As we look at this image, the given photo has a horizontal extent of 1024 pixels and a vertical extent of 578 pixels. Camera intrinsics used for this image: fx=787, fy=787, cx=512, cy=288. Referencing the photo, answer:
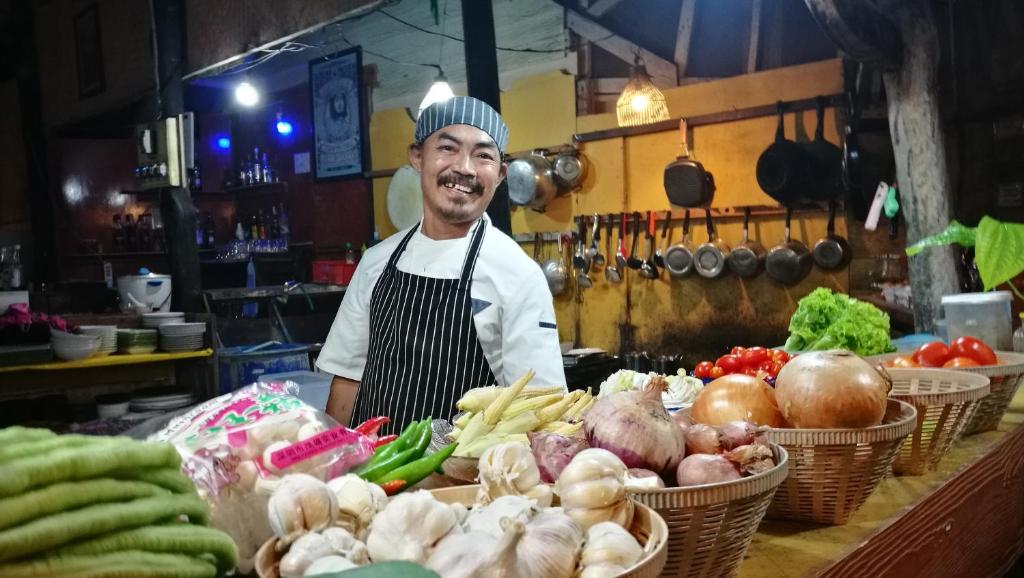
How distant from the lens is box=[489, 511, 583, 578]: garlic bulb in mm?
947

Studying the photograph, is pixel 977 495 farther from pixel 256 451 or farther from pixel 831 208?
pixel 831 208

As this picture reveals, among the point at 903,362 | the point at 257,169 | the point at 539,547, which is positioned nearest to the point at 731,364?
the point at 903,362

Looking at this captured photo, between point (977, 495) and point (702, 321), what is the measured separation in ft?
15.9

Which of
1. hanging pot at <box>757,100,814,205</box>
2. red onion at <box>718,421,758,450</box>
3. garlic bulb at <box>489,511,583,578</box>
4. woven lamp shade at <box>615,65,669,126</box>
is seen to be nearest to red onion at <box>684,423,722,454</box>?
red onion at <box>718,421,758,450</box>

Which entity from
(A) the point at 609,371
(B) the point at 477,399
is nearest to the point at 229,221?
(A) the point at 609,371

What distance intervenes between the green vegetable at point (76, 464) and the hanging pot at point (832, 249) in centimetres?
614

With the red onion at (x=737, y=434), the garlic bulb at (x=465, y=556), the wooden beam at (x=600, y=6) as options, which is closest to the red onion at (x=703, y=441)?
the red onion at (x=737, y=434)

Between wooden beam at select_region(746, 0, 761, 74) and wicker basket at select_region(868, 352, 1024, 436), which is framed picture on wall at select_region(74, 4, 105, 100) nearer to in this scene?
wooden beam at select_region(746, 0, 761, 74)

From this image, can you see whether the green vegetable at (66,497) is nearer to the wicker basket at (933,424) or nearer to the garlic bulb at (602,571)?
the garlic bulb at (602,571)

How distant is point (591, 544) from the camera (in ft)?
3.41

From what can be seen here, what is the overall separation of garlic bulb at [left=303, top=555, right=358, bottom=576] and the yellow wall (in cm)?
611

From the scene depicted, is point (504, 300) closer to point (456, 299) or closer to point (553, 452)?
point (456, 299)

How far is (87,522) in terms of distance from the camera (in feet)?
2.64

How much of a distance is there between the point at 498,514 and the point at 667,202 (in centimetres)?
656
